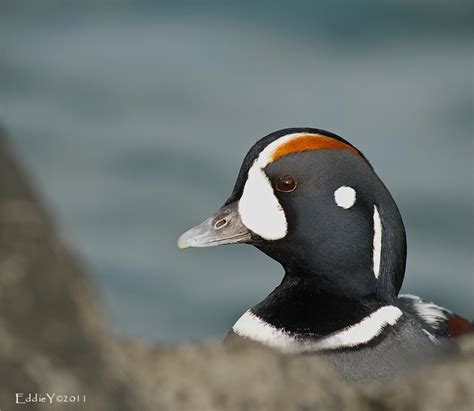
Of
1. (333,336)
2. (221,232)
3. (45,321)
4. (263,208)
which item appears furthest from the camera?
(221,232)

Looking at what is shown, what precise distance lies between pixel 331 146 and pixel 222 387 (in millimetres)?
2768

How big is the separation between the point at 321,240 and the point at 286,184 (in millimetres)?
281

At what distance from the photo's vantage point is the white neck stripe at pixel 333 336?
5086 millimetres

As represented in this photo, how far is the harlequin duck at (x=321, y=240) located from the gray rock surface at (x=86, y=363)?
96.5 inches

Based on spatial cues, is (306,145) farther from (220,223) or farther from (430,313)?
(430,313)

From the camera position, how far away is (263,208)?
543 cm

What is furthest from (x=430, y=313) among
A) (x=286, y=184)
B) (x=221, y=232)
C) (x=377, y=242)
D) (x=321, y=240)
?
(x=221, y=232)

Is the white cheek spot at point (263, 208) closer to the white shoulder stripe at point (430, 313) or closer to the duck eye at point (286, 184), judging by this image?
the duck eye at point (286, 184)

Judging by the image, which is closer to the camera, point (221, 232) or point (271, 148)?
point (271, 148)

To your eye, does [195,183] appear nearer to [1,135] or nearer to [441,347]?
[441,347]

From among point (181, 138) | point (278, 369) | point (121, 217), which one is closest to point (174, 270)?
point (121, 217)

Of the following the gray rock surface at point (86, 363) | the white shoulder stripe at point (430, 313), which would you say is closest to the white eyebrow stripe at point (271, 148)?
the white shoulder stripe at point (430, 313)

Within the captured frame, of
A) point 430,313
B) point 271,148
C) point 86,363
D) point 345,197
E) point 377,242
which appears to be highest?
point 86,363

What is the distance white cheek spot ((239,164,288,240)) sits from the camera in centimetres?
541
